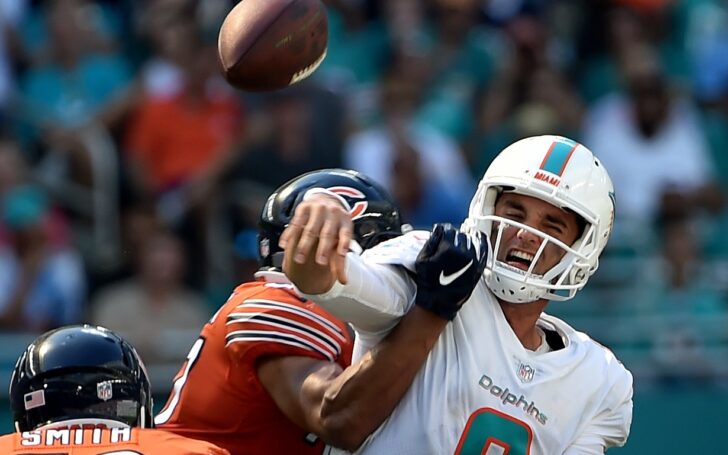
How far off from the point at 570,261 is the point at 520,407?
404mm

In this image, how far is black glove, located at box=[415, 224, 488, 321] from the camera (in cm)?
354

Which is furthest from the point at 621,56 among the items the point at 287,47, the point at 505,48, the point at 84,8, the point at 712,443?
the point at 287,47

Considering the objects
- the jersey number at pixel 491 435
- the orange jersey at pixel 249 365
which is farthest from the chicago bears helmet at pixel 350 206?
the jersey number at pixel 491 435

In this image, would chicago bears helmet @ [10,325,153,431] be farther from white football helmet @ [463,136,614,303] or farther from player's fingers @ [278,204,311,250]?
white football helmet @ [463,136,614,303]

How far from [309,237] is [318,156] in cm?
454

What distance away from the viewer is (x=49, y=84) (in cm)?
807

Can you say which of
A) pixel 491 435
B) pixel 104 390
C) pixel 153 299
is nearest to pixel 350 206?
pixel 491 435

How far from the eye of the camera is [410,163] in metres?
8.05

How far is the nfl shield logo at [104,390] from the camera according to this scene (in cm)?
365

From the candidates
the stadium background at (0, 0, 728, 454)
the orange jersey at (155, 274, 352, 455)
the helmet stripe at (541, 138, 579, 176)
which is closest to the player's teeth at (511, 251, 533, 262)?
the helmet stripe at (541, 138, 579, 176)

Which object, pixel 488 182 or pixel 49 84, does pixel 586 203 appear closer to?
pixel 488 182

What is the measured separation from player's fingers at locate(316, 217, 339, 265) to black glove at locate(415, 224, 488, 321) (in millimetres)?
351

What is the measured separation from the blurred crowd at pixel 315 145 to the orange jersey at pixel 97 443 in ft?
12.7

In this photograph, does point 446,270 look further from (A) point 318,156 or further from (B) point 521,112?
(B) point 521,112
